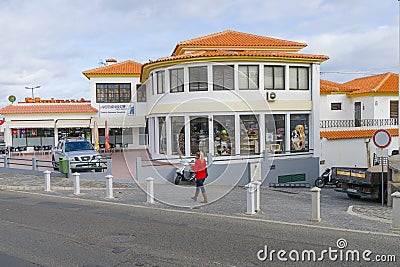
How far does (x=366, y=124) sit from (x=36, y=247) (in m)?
27.1

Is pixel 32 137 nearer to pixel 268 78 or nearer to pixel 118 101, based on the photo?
pixel 118 101

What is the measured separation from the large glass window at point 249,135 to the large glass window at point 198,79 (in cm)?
262

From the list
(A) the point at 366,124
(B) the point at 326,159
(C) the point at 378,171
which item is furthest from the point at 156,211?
(A) the point at 366,124

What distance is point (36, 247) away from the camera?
8.12 meters

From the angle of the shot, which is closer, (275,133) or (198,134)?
(198,134)

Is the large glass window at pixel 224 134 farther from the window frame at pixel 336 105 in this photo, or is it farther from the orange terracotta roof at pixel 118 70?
the window frame at pixel 336 105

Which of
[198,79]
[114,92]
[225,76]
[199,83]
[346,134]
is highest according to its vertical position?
[114,92]

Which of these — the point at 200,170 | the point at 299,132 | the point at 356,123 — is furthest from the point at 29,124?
the point at 356,123

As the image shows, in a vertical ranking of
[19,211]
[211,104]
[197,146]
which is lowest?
[19,211]

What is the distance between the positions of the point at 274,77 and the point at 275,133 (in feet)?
9.99

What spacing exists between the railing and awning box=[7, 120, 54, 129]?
20.7 metres

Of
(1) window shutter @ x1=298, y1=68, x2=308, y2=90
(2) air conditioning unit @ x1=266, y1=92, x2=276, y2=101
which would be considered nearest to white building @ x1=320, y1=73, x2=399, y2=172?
(1) window shutter @ x1=298, y1=68, x2=308, y2=90

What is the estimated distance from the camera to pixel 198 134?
22469mm

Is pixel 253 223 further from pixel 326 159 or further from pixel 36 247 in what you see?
pixel 326 159
